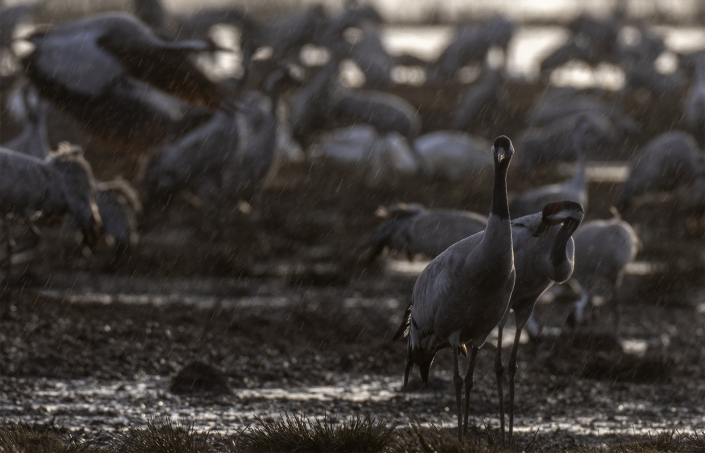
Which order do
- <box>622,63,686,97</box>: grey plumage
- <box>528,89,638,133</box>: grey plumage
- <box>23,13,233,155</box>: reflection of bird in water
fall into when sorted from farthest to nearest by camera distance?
<box>622,63,686,97</box>: grey plumage, <box>528,89,638,133</box>: grey plumage, <box>23,13,233,155</box>: reflection of bird in water

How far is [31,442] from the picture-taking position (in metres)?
4.38

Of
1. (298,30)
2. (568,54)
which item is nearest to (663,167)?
(298,30)

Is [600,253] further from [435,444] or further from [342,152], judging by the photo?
[342,152]

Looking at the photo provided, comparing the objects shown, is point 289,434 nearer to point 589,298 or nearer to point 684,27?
point 589,298

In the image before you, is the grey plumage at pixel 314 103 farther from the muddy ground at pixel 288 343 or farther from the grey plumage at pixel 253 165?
the grey plumage at pixel 253 165

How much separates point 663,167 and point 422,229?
13.9 feet

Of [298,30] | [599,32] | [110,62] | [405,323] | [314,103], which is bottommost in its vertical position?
[405,323]

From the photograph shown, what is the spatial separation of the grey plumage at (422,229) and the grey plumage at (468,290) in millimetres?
A: 1826

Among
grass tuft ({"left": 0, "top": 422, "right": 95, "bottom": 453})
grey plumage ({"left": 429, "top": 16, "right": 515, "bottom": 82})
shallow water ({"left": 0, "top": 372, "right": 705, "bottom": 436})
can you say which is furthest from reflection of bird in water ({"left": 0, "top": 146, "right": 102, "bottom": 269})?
grey plumage ({"left": 429, "top": 16, "right": 515, "bottom": 82})

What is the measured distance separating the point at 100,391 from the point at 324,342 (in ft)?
5.94

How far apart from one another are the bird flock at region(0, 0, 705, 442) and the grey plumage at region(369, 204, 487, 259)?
0.5 inches

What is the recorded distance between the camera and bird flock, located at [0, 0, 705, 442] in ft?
16.3

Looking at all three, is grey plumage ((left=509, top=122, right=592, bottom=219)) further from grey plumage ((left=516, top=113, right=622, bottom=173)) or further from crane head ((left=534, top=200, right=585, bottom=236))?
grey plumage ((left=516, top=113, right=622, bottom=173))

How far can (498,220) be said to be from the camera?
14.4ft
